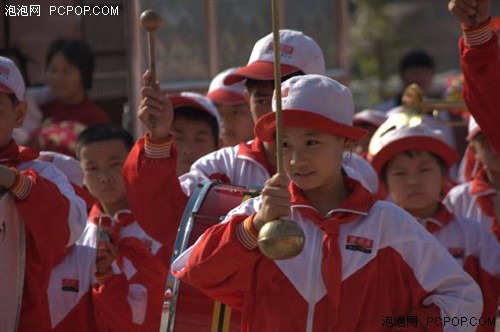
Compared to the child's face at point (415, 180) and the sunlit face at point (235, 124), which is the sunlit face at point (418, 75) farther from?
the child's face at point (415, 180)

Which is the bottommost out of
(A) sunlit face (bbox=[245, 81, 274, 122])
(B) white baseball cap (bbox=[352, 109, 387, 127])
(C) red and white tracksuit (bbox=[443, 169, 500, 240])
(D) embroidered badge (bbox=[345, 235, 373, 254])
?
(C) red and white tracksuit (bbox=[443, 169, 500, 240])

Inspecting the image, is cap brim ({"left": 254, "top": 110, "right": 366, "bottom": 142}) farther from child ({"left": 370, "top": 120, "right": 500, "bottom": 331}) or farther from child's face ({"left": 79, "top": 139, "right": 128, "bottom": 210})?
child's face ({"left": 79, "top": 139, "right": 128, "bottom": 210})

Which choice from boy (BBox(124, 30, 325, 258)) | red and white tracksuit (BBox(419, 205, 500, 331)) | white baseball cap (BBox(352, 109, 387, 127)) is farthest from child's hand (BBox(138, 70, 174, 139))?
white baseball cap (BBox(352, 109, 387, 127))

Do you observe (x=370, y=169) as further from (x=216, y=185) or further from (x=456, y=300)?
(x=456, y=300)

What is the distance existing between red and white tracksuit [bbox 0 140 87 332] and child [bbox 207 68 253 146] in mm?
1538

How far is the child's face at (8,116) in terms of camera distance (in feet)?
16.8

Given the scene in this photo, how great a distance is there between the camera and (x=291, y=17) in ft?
30.2

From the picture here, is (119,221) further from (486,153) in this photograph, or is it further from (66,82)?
(66,82)

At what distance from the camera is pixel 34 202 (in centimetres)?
482

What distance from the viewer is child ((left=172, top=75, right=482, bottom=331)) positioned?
409 cm

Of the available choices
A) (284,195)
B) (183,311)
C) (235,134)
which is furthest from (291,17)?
(284,195)

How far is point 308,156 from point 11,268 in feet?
4.48

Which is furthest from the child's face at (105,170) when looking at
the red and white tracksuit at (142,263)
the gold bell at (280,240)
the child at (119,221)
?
the gold bell at (280,240)

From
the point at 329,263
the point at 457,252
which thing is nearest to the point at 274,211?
the point at 329,263
